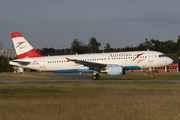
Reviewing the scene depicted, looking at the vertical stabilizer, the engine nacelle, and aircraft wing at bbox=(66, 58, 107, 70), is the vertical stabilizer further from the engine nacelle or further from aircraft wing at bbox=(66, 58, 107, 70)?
the engine nacelle

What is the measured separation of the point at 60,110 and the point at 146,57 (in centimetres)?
2331

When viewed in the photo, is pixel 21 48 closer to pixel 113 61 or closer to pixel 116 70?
pixel 113 61

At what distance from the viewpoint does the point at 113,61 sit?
33.6 meters

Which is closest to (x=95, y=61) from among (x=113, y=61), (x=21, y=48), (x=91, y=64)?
(x=91, y=64)

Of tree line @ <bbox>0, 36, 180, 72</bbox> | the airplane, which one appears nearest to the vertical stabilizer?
the airplane

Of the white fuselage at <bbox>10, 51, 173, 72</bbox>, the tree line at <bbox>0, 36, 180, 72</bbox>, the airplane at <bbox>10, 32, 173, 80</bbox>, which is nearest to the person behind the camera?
the airplane at <bbox>10, 32, 173, 80</bbox>

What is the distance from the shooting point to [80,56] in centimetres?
3522

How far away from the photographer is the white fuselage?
33344mm

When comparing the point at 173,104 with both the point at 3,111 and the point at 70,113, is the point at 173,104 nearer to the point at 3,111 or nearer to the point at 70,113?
the point at 70,113

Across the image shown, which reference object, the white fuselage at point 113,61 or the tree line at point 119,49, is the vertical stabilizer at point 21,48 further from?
the tree line at point 119,49

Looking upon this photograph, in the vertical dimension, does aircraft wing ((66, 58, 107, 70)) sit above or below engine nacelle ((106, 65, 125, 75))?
above

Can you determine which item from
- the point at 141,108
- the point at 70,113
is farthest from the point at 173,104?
the point at 70,113

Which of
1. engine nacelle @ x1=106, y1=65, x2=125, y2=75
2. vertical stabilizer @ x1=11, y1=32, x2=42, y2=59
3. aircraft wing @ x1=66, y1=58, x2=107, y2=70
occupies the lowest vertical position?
engine nacelle @ x1=106, y1=65, x2=125, y2=75

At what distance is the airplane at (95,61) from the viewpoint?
33219 mm
